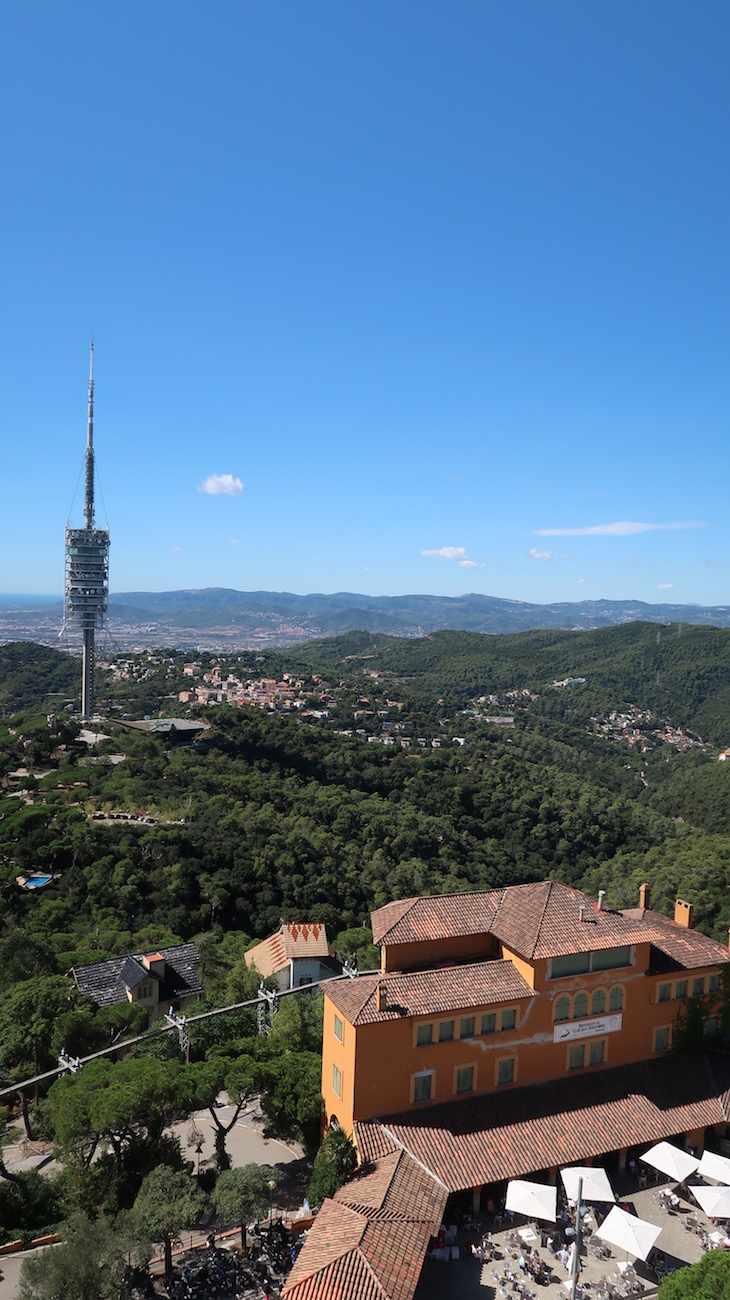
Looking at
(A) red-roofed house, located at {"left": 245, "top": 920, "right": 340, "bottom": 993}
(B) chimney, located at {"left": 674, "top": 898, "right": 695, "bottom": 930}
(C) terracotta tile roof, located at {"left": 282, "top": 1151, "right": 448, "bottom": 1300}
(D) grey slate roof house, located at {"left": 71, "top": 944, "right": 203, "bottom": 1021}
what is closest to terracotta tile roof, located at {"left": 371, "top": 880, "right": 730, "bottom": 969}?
(B) chimney, located at {"left": 674, "top": 898, "right": 695, "bottom": 930}

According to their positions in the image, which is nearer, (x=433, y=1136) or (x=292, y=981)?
(x=433, y=1136)

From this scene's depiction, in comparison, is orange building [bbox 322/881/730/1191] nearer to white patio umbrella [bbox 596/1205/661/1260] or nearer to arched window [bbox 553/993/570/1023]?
arched window [bbox 553/993/570/1023]

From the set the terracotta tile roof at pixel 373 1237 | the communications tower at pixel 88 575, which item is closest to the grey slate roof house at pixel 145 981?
the terracotta tile roof at pixel 373 1237

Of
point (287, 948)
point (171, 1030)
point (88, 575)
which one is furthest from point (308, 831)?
point (88, 575)

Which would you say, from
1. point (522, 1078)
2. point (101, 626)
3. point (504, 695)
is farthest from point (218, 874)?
point (504, 695)

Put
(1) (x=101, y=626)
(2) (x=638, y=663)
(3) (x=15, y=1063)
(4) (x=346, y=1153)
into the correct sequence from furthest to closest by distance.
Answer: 1. (2) (x=638, y=663)
2. (1) (x=101, y=626)
3. (3) (x=15, y=1063)
4. (4) (x=346, y=1153)

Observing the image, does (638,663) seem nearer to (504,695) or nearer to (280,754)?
(504,695)

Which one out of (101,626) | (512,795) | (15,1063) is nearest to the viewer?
(15,1063)
